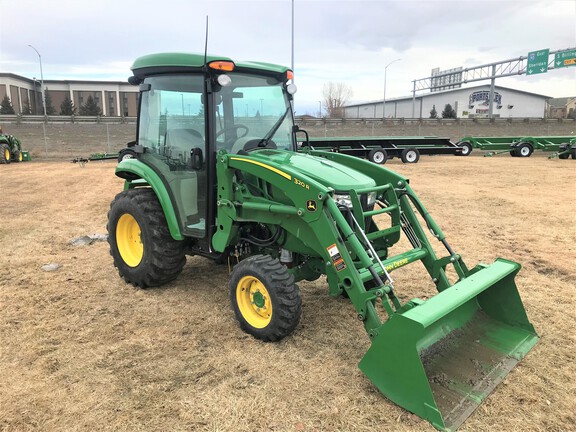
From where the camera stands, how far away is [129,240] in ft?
16.5

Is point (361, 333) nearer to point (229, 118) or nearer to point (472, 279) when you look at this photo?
point (472, 279)

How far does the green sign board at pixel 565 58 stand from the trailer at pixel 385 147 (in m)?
22.9

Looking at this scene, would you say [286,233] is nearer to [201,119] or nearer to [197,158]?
[197,158]

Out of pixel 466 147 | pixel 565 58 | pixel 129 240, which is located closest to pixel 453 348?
pixel 129 240

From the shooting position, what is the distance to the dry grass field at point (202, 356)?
9.07ft

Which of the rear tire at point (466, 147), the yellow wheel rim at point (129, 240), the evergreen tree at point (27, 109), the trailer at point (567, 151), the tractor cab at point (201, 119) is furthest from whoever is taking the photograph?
the evergreen tree at point (27, 109)

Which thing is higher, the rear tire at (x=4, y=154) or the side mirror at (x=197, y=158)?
the side mirror at (x=197, y=158)

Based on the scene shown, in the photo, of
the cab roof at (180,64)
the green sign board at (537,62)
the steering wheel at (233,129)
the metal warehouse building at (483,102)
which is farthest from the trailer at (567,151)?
the metal warehouse building at (483,102)

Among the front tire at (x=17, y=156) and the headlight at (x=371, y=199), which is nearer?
the headlight at (x=371, y=199)

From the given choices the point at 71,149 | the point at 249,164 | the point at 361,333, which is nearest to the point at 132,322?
the point at 249,164

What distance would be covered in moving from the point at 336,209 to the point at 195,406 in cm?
171

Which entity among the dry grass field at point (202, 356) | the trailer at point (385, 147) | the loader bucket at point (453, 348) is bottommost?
the dry grass field at point (202, 356)

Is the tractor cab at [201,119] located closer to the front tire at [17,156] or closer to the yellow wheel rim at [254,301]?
the yellow wheel rim at [254,301]

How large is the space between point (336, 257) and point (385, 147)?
1796 centimetres
